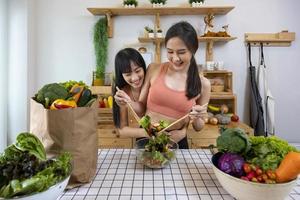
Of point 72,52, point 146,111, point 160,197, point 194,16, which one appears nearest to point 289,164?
point 160,197

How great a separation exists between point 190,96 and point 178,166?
450 mm

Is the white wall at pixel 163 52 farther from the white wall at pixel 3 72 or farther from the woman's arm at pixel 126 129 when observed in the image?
the woman's arm at pixel 126 129

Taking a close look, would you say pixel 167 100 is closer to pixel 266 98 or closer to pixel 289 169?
pixel 289 169

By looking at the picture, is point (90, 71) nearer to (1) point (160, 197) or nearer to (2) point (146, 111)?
(2) point (146, 111)

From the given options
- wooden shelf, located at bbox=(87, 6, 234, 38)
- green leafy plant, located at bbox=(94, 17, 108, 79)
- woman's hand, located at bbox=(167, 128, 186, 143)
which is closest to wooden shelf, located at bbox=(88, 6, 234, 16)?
wooden shelf, located at bbox=(87, 6, 234, 38)

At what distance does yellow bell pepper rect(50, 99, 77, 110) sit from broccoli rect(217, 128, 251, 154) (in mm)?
471

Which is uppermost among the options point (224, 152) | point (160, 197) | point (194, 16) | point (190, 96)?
point (194, 16)

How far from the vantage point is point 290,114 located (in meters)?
2.62

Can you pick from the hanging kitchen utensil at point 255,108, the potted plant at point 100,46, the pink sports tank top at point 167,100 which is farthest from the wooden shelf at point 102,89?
the hanging kitchen utensil at point 255,108

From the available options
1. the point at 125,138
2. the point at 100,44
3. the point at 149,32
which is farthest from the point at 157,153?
the point at 100,44

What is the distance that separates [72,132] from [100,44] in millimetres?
1891

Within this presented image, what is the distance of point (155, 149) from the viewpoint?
0.93 metres

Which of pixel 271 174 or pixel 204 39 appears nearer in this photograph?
pixel 271 174

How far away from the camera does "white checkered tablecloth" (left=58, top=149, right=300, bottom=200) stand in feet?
2.43
